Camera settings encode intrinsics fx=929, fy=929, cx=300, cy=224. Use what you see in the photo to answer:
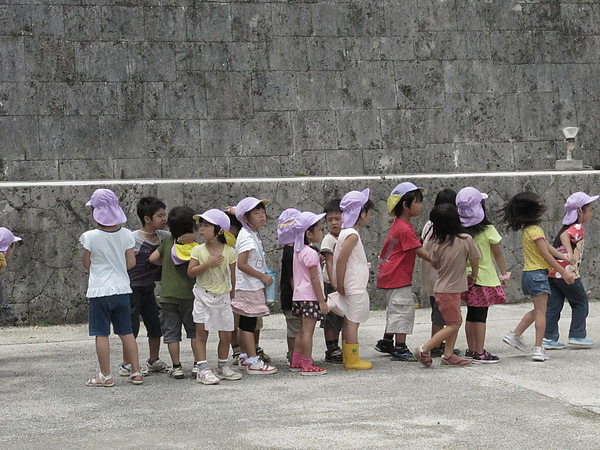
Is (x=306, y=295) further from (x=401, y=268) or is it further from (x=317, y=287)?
(x=401, y=268)

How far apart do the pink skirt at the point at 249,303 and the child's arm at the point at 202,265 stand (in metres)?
0.46

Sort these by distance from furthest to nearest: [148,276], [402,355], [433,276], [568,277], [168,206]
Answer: [168,206]
[433,276]
[568,277]
[402,355]
[148,276]

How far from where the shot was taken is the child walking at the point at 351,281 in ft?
23.4

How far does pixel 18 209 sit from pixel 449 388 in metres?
5.21

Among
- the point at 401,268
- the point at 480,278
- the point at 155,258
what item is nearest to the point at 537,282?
the point at 480,278

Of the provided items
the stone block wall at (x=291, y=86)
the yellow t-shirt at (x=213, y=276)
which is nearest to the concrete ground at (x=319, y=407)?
the yellow t-shirt at (x=213, y=276)

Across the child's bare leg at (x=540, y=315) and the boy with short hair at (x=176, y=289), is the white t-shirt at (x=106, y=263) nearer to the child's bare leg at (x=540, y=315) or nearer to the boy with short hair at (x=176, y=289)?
the boy with short hair at (x=176, y=289)

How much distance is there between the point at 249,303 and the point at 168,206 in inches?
120

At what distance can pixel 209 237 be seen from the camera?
6.77m

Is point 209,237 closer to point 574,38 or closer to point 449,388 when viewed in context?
point 449,388

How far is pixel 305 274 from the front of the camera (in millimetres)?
7035

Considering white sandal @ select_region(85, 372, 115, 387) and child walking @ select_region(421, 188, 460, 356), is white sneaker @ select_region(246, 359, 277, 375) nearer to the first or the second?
white sandal @ select_region(85, 372, 115, 387)

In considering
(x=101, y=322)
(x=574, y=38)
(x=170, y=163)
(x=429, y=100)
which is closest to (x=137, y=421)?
(x=101, y=322)

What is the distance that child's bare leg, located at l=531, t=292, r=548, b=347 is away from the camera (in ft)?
24.2
